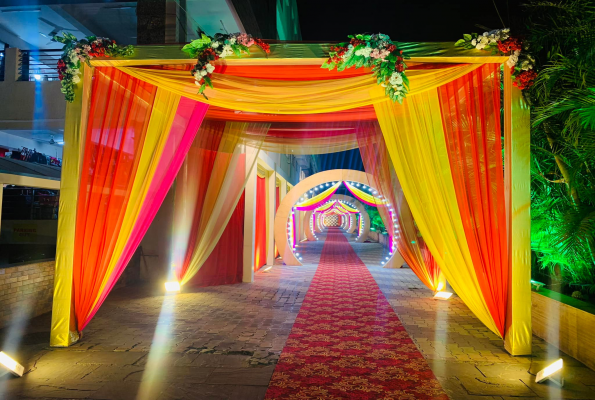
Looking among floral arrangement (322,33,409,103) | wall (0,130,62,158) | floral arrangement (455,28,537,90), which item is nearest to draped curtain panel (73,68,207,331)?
floral arrangement (322,33,409,103)

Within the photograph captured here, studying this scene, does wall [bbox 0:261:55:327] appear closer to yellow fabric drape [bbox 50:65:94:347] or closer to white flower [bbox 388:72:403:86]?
yellow fabric drape [bbox 50:65:94:347]

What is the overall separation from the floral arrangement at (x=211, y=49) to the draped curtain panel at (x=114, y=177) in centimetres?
44

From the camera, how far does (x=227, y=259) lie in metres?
7.44

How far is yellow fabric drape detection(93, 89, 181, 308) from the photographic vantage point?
3.96 metres

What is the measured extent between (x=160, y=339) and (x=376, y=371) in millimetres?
2147

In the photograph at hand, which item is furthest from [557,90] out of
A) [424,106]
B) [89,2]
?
[89,2]

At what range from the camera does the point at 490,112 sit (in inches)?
153

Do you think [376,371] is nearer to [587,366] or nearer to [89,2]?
[587,366]

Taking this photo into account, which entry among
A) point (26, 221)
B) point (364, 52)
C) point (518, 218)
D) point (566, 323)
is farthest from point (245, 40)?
point (26, 221)

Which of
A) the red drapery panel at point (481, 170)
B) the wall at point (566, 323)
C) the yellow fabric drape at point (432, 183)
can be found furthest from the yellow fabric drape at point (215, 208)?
the wall at point (566, 323)

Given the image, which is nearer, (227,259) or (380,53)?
(380,53)

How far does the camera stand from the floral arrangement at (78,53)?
395cm

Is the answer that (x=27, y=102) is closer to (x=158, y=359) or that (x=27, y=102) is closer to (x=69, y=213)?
(x=69, y=213)

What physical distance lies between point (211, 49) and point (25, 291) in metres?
3.55
